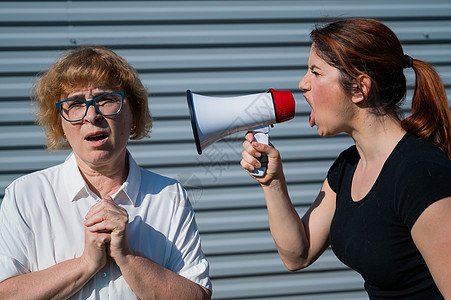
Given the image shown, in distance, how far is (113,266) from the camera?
2.05 metres

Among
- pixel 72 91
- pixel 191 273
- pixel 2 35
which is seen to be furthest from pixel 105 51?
pixel 2 35

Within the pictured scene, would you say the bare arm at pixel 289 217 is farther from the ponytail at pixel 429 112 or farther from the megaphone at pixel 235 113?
the ponytail at pixel 429 112

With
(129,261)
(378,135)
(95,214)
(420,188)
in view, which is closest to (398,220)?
(420,188)

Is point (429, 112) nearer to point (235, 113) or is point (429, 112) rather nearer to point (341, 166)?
point (341, 166)

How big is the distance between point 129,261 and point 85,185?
0.41m

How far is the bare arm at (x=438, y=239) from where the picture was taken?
5.56 ft

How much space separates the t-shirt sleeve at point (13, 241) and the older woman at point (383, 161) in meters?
1.01

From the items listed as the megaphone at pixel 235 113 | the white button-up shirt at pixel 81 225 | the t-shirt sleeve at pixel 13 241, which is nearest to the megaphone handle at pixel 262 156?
the megaphone at pixel 235 113

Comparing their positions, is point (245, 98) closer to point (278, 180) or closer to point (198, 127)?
point (198, 127)

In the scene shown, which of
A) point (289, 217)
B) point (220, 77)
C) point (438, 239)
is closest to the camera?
point (438, 239)

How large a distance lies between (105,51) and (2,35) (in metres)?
2.22

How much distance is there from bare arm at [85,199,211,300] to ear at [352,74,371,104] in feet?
3.53

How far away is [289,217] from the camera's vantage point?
231 cm

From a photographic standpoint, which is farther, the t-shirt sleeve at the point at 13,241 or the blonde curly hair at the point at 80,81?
the blonde curly hair at the point at 80,81
